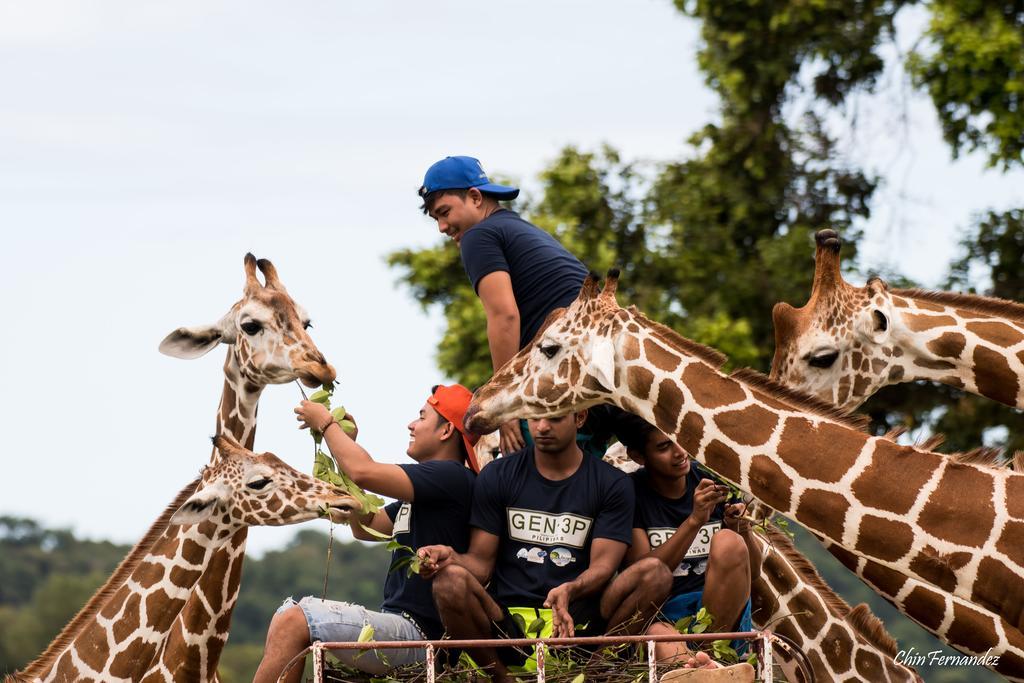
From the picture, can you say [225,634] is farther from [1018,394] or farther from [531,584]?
[1018,394]

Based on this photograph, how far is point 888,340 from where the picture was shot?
9.34 meters

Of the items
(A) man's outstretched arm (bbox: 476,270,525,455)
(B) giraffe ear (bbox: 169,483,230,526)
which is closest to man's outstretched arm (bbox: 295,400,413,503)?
(A) man's outstretched arm (bbox: 476,270,525,455)

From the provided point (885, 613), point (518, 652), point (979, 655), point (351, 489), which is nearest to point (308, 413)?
point (351, 489)

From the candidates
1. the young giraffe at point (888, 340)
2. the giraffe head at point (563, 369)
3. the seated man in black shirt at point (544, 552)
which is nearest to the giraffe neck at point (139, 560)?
the seated man in black shirt at point (544, 552)

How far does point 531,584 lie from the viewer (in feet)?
24.1

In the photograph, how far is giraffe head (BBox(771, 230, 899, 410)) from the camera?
369 inches

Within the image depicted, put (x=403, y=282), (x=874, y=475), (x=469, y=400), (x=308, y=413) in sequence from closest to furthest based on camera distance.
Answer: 1. (x=874, y=475)
2. (x=308, y=413)
3. (x=469, y=400)
4. (x=403, y=282)

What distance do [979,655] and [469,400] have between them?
9.37 ft

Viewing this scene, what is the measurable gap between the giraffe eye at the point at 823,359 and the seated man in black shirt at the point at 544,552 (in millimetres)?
2310

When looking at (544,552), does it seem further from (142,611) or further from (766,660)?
(142,611)

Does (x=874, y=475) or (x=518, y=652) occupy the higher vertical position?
(x=874, y=475)

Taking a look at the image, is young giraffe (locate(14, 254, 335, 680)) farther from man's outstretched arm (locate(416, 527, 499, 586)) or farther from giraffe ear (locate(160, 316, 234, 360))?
man's outstretched arm (locate(416, 527, 499, 586))

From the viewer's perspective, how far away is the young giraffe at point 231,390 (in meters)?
9.20

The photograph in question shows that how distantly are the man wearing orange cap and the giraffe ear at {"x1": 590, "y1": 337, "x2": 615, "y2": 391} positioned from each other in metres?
0.83
